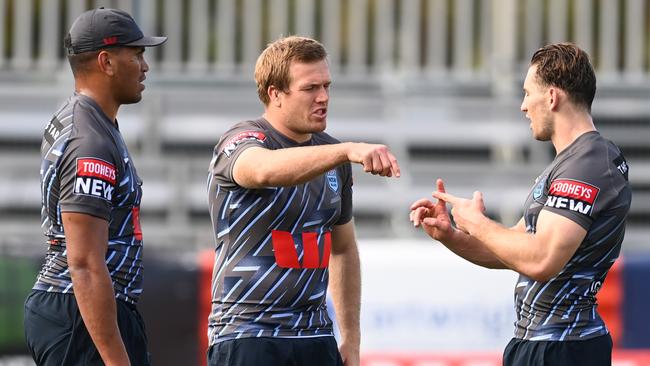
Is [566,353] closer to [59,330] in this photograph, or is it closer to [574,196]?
[574,196]

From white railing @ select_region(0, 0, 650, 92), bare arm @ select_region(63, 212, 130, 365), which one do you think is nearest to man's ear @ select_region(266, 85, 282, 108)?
bare arm @ select_region(63, 212, 130, 365)

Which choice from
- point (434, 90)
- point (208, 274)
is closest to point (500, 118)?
point (434, 90)

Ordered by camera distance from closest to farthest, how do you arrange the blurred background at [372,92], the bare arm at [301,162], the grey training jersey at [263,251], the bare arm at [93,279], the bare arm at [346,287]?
the bare arm at [301,162] < the bare arm at [93,279] < the grey training jersey at [263,251] < the bare arm at [346,287] < the blurred background at [372,92]

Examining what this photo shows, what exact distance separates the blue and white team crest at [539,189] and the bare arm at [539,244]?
15cm

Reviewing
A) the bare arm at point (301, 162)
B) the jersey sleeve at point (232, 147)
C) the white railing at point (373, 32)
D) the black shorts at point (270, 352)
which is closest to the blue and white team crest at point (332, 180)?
the jersey sleeve at point (232, 147)

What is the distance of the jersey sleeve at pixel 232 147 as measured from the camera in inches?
186

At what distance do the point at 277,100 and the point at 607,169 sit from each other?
4.17ft

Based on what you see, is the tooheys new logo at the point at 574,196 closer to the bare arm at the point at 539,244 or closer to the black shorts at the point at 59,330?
the bare arm at the point at 539,244

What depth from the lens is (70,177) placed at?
467 cm

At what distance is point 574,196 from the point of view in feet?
15.3

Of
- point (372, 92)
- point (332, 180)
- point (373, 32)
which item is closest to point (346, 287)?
point (332, 180)

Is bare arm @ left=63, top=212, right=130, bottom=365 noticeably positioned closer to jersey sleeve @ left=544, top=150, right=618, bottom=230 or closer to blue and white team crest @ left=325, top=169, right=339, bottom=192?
blue and white team crest @ left=325, top=169, right=339, bottom=192

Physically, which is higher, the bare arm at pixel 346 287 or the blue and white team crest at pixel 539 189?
the blue and white team crest at pixel 539 189

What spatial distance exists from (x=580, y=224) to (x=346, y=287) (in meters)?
1.10
